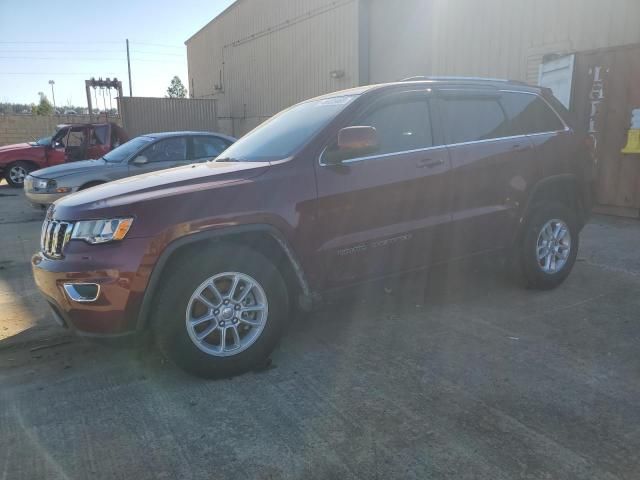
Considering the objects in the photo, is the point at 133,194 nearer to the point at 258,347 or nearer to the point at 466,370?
the point at 258,347

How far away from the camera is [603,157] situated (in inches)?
338

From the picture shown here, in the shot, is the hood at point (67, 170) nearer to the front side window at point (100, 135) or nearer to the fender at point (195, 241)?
the front side window at point (100, 135)

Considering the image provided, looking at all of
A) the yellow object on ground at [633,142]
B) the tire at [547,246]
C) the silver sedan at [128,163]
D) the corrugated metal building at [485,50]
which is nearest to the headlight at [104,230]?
the tire at [547,246]

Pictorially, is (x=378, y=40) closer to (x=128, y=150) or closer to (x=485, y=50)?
(x=485, y=50)

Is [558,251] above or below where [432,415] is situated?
above

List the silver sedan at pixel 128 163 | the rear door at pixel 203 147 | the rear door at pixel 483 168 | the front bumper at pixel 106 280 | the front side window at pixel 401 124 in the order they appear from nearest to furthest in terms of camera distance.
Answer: the front bumper at pixel 106 280, the front side window at pixel 401 124, the rear door at pixel 483 168, the silver sedan at pixel 128 163, the rear door at pixel 203 147

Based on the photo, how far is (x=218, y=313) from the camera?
3.32 m

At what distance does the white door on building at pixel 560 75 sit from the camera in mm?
8664

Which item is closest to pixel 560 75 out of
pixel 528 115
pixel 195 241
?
pixel 528 115

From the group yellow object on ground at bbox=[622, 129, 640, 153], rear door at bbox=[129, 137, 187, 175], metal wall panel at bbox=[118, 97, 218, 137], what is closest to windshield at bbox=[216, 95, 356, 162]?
rear door at bbox=[129, 137, 187, 175]

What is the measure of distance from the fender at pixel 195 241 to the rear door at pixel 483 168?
146 cm

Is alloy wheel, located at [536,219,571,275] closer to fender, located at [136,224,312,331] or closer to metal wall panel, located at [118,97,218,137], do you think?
fender, located at [136,224,312,331]

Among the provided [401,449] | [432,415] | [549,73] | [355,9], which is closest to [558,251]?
[432,415]

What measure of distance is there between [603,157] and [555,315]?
5339 millimetres
